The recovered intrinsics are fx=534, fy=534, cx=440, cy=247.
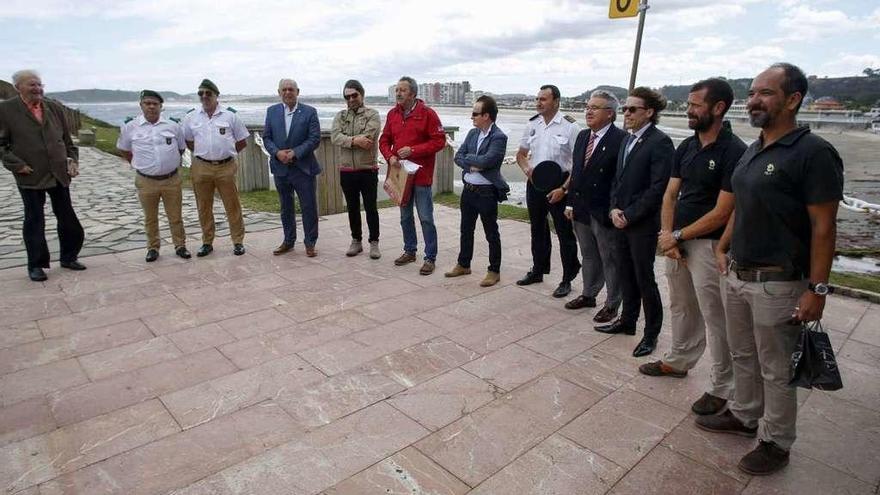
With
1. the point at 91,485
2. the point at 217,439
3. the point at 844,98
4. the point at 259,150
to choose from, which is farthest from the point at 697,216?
the point at 844,98

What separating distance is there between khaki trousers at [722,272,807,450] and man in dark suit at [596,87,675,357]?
892mm

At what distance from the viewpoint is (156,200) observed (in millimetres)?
5656

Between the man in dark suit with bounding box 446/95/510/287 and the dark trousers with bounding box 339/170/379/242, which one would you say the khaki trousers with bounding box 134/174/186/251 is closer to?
the dark trousers with bounding box 339/170/379/242

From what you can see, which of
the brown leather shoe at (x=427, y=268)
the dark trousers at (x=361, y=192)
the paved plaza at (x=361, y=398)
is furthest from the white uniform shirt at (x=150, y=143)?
the brown leather shoe at (x=427, y=268)

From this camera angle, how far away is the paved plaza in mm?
2365

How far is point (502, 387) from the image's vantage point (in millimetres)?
3164

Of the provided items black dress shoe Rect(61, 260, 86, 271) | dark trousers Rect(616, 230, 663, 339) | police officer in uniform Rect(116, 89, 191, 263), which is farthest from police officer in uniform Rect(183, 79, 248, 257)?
dark trousers Rect(616, 230, 663, 339)

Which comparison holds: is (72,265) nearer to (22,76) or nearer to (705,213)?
(22,76)

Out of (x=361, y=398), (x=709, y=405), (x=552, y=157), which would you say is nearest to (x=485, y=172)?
(x=552, y=157)

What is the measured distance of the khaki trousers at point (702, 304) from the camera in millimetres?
2807

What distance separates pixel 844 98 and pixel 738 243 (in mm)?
132367

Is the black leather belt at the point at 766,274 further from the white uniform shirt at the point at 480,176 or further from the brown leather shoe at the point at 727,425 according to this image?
the white uniform shirt at the point at 480,176

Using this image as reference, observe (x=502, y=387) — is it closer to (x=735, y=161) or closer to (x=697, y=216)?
(x=697, y=216)

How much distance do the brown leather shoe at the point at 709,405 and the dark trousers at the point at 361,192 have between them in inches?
150
